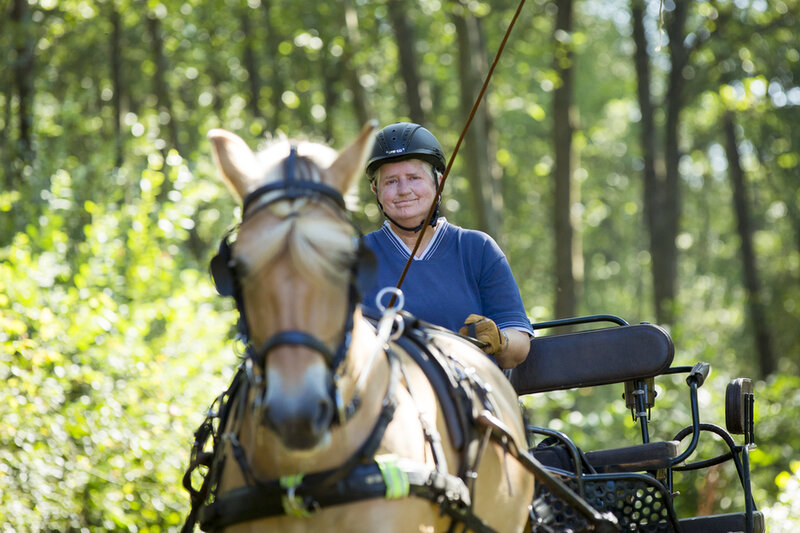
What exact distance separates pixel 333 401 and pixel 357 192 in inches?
27.0

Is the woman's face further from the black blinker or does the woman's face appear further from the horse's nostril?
the horse's nostril

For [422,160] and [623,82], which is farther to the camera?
[623,82]

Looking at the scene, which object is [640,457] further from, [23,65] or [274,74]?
[274,74]

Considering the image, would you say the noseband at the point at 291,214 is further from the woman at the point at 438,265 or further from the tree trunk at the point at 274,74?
the tree trunk at the point at 274,74

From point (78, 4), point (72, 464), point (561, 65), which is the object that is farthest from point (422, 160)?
point (78, 4)

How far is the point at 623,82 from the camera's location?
84.0ft

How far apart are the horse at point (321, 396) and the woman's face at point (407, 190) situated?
3.94ft

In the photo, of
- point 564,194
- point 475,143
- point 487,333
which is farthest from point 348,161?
point 564,194

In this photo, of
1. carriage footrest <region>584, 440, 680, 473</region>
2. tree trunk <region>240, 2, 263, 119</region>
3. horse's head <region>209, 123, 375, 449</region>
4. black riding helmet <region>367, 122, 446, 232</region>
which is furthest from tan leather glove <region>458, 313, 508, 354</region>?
tree trunk <region>240, 2, 263, 119</region>

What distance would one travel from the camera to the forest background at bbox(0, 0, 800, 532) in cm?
655

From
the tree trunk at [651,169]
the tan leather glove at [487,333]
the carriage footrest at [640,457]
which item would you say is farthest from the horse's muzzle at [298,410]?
the tree trunk at [651,169]

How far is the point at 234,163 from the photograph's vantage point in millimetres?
2805

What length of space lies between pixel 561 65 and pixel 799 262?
8.33 metres

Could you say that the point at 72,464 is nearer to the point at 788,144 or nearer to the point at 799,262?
the point at 788,144
